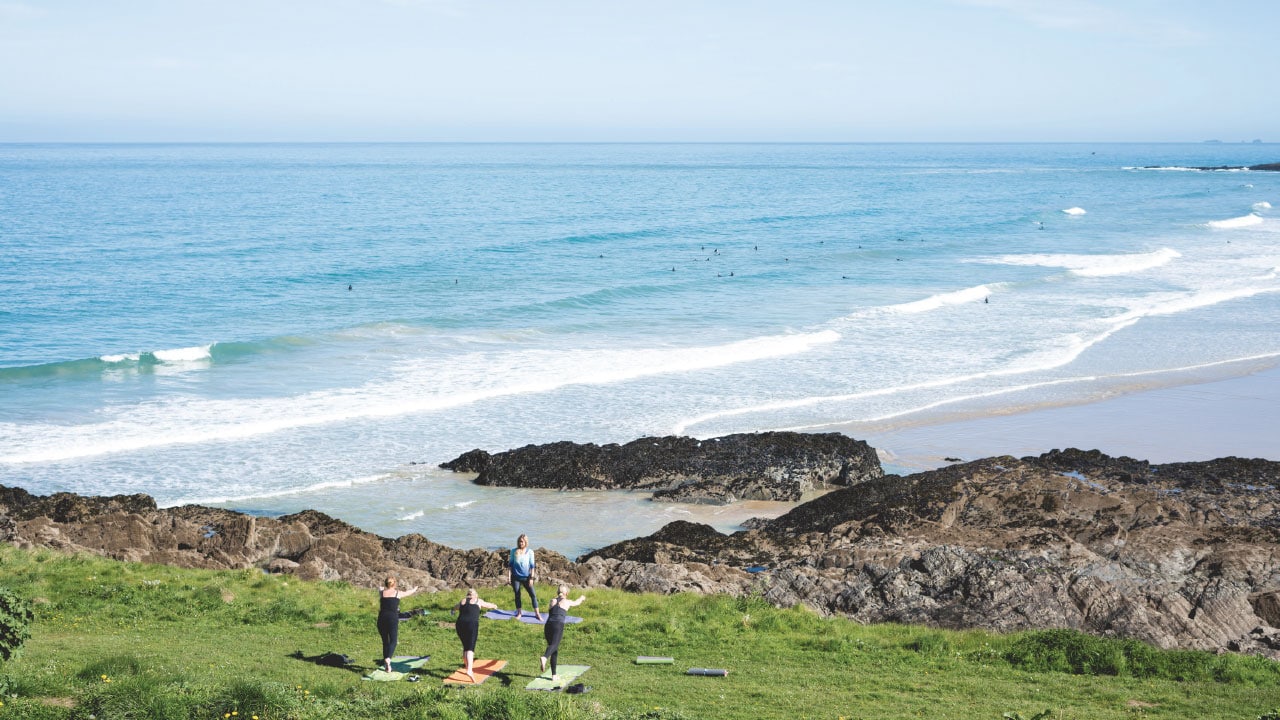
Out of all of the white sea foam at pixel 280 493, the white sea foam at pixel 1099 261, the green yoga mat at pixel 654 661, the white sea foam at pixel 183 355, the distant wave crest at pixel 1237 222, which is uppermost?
the distant wave crest at pixel 1237 222

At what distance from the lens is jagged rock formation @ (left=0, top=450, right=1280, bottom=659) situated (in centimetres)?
1842

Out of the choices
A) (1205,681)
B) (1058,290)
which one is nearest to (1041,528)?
(1205,681)

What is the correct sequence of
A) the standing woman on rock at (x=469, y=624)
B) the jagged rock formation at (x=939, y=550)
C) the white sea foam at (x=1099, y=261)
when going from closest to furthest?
the standing woman on rock at (x=469, y=624), the jagged rock formation at (x=939, y=550), the white sea foam at (x=1099, y=261)

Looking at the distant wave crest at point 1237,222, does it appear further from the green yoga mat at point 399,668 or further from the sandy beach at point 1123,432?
the green yoga mat at point 399,668

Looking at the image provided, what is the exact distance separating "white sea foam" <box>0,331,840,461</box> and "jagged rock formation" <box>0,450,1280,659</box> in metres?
6.99

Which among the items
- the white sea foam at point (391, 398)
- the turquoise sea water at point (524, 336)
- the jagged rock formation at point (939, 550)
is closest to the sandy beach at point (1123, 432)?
the turquoise sea water at point (524, 336)

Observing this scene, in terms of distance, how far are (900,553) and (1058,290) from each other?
46500 mm

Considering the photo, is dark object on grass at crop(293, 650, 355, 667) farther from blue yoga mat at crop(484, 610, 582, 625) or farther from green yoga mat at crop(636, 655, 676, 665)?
green yoga mat at crop(636, 655, 676, 665)

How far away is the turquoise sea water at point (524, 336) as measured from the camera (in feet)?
98.6

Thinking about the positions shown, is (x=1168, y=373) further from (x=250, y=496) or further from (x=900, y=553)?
(x=250, y=496)

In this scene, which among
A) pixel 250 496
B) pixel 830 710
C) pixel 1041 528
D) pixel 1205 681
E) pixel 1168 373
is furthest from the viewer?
pixel 1168 373

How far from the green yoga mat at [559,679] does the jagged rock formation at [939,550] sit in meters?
4.99

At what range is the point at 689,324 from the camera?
52.0 metres

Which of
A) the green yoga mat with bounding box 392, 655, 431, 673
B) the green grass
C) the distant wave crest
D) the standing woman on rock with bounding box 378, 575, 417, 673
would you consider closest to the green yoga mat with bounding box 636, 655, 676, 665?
the green grass
